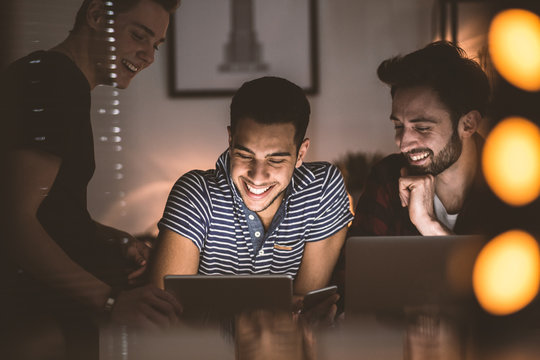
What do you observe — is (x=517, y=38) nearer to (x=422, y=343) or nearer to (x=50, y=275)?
(x=422, y=343)

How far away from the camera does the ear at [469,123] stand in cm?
154

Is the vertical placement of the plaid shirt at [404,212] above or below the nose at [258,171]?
below

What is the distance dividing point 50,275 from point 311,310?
23.2 inches

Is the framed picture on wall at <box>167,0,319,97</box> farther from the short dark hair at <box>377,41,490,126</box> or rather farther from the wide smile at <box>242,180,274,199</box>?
the wide smile at <box>242,180,274,199</box>

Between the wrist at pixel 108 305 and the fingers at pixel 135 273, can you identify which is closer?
the wrist at pixel 108 305

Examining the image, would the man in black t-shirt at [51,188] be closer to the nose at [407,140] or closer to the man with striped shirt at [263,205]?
the man with striped shirt at [263,205]

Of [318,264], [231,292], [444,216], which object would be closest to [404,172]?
[444,216]

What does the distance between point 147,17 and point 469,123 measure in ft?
3.34

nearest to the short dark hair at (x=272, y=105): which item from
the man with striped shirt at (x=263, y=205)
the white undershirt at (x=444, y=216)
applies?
the man with striped shirt at (x=263, y=205)

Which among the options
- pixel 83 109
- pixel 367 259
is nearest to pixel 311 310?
pixel 367 259

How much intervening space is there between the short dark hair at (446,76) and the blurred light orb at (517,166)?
145 mm

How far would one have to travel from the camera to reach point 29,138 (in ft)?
3.53

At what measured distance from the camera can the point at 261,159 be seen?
4.17ft

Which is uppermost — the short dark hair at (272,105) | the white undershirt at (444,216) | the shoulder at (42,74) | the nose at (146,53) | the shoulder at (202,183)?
the nose at (146,53)
